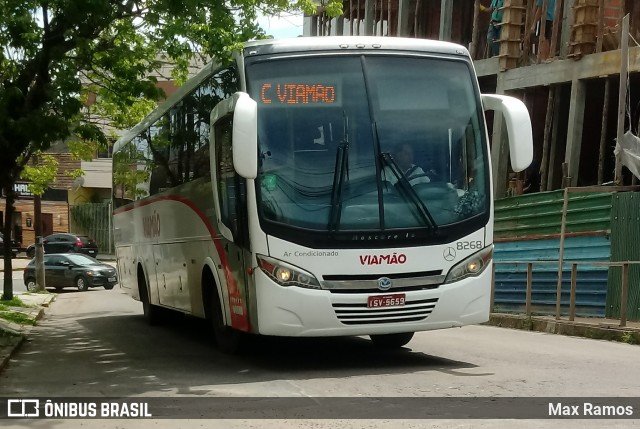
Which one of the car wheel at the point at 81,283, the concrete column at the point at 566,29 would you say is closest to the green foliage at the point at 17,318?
the concrete column at the point at 566,29

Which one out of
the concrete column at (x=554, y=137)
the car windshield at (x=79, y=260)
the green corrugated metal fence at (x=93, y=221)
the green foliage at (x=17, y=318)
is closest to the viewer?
the green foliage at (x=17, y=318)

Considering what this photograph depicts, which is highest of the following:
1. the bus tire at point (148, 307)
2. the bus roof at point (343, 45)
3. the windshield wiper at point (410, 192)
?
the bus roof at point (343, 45)

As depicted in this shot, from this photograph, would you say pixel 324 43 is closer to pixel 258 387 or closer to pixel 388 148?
pixel 388 148

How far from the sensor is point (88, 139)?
14.6 m

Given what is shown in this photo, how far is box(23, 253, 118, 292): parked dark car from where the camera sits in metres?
36.3

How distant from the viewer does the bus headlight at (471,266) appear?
1060 cm

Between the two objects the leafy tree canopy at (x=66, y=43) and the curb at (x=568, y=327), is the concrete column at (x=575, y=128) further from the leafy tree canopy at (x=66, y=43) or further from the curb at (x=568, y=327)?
the leafy tree canopy at (x=66, y=43)

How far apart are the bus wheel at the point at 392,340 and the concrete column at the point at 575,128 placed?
10.7m

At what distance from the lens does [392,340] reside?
42.6ft

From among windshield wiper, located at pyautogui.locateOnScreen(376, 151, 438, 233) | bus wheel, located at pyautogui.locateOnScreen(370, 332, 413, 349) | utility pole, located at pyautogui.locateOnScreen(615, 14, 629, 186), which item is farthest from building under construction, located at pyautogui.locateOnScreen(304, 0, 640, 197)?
windshield wiper, located at pyautogui.locateOnScreen(376, 151, 438, 233)

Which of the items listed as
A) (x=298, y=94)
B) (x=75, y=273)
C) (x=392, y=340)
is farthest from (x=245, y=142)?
(x=75, y=273)

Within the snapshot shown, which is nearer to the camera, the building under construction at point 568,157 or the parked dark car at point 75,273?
the building under construction at point 568,157

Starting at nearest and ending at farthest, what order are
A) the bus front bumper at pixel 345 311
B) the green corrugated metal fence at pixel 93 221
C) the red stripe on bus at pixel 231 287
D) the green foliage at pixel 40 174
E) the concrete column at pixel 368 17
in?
the bus front bumper at pixel 345 311 → the red stripe on bus at pixel 231 287 → the green foliage at pixel 40 174 → the concrete column at pixel 368 17 → the green corrugated metal fence at pixel 93 221

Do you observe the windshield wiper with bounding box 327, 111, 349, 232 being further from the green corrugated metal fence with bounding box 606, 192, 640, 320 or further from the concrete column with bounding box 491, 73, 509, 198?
the concrete column with bounding box 491, 73, 509, 198
